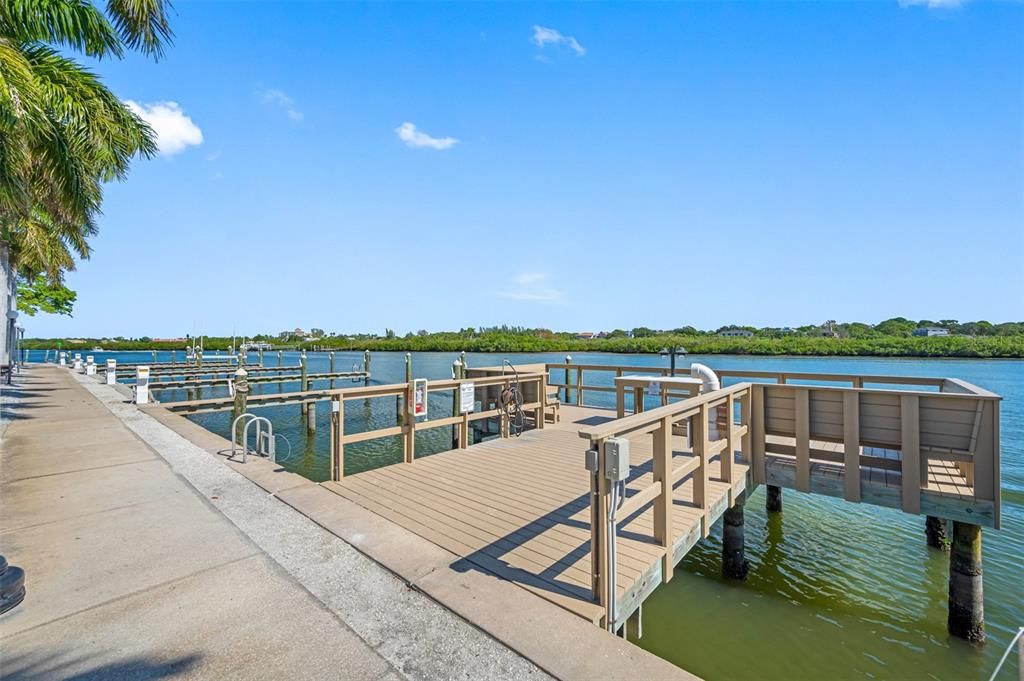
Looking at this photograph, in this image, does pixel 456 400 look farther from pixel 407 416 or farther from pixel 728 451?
pixel 728 451

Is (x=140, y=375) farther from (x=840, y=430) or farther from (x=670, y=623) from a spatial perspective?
(x=840, y=430)

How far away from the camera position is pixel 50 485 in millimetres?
5387

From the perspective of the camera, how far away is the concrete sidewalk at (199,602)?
233 centimetres

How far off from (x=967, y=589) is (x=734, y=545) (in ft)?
6.89

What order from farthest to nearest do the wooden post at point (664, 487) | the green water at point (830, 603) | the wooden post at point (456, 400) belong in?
the wooden post at point (456, 400) < the green water at point (830, 603) < the wooden post at point (664, 487)

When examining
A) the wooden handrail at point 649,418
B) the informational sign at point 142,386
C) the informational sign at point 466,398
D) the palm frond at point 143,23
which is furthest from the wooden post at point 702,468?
the informational sign at point 142,386

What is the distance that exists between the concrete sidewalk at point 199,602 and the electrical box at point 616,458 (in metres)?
1.09

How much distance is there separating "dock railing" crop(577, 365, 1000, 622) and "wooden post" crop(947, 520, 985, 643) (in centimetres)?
29

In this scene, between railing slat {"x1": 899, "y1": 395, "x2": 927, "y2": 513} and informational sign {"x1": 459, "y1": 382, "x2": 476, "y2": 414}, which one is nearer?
railing slat {"x1": 899, "y1": 395, "x2": 927, "y2": 513}

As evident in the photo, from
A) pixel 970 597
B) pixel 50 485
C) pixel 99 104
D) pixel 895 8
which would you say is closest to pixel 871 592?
pixel 970 597

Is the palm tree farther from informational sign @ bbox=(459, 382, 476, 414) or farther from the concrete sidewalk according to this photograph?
informational sign @ bbox=(459, 382, 476, 414)

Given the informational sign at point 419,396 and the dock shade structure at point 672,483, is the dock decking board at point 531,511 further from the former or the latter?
the informational sign at point 419,396

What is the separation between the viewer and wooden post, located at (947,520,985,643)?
4.51 meters

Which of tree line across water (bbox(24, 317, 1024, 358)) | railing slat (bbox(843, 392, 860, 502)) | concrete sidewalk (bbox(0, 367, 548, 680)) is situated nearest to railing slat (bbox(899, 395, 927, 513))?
railing slat (bbox(843, 392, 860, 502))
